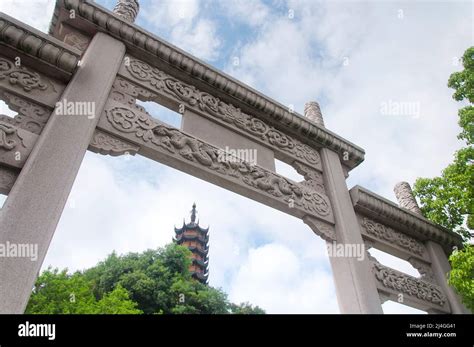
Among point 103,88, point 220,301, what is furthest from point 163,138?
point 220,301

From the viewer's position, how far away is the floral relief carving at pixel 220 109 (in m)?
3.81

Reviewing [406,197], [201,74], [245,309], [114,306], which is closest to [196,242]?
[245,309]

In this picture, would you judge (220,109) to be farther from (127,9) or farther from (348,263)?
(348,263)

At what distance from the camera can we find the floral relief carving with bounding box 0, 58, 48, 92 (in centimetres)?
278

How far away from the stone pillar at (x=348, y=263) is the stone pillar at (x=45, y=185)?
2.84m

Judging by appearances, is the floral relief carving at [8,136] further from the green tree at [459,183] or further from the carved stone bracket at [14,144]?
the green tree at [459,183]

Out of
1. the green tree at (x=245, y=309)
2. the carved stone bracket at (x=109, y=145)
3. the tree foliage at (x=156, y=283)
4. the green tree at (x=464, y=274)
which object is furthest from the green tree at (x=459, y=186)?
the green tree at (x=245, y=309)

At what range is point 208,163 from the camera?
11.4ft

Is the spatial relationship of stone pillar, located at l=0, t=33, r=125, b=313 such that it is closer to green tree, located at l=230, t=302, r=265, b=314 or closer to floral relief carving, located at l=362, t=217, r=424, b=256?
floral relief carving, located at l=362, t=217, r=424, b=256

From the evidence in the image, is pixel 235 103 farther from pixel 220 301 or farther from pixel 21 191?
pixel 220 301

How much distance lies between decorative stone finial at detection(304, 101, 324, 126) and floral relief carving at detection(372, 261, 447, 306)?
88.4 inches

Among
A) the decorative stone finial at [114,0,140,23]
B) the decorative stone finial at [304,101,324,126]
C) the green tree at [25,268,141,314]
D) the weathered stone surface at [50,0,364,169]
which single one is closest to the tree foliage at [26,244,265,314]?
the green tree at [25,268,141,314]

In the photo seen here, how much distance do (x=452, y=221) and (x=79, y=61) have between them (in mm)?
5420

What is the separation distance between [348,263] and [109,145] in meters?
2.74
